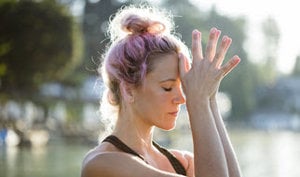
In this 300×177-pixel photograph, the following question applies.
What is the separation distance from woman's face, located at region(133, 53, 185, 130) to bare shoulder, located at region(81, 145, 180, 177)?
0.11 m

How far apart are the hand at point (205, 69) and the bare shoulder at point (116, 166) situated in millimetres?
170

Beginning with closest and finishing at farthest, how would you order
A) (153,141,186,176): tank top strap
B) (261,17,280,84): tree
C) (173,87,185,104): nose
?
(173,87,185,104): nose
(153,141,186,176): tank top strap
(261,17,280,84): tree

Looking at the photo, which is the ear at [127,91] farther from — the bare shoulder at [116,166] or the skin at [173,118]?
the bare shoulder at [116,166]

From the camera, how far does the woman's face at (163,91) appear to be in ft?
5.29

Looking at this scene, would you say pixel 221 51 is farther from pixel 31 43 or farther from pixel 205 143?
pixel 31 43

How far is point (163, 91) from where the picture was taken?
1.62 meters

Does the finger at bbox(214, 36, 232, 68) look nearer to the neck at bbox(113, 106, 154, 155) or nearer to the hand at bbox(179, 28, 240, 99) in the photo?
the hand at bbox(179, 28, 240, 99)

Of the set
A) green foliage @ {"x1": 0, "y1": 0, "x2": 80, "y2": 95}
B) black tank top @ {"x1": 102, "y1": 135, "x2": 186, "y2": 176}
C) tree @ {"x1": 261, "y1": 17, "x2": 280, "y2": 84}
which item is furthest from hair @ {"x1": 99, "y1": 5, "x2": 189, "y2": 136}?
tree @ {"x1": 261, "y1": 17, "x2": 280, "y2": 84}

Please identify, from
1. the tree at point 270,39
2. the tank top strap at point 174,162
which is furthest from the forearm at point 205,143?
the tree at point 270,39

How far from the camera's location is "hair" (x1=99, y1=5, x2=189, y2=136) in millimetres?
1635

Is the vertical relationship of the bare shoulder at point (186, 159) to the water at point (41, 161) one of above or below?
below

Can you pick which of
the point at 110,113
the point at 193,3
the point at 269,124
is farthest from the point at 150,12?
the point at 269,124

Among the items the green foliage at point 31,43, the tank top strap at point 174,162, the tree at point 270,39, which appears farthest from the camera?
the tree at point 270,39

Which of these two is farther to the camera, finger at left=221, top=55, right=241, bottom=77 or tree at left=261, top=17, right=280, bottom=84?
tree at left=261, top=17, right=280, bottom=84
